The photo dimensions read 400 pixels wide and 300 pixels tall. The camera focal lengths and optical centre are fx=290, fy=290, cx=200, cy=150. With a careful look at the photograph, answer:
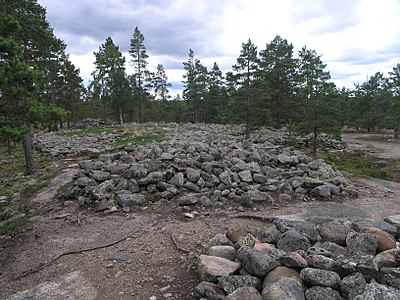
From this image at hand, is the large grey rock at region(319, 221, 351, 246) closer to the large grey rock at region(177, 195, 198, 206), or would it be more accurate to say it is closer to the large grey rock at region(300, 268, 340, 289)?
the large grey rock at region(300, 268, 340, 289)

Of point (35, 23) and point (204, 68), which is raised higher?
point (204, 68)

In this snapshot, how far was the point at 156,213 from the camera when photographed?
866 cm

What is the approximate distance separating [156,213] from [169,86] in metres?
47.0

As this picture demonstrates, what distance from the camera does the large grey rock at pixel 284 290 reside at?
12.8 ft

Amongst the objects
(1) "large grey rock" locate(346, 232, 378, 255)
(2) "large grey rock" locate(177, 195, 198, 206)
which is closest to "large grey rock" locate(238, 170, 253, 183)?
(2) "large grey rock" locate(177, 195, 198, 206)

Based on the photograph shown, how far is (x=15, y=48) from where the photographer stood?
7633mm

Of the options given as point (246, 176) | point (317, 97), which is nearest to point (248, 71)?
point (317, 97)

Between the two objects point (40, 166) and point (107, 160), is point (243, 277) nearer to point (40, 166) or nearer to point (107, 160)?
point (107, 160)

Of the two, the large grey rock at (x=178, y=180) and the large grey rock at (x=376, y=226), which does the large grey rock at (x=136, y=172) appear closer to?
the large grey rock at (x=178, y=180)

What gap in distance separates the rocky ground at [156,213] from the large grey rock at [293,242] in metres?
1.71

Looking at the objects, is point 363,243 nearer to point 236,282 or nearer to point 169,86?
point 236,282

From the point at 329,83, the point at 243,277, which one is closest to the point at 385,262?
the point at 243,277

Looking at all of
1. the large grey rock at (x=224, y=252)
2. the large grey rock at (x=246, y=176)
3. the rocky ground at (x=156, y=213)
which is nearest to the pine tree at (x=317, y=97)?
the rocky ground at (x=156, y=213)

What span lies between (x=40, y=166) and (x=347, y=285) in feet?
54.8
